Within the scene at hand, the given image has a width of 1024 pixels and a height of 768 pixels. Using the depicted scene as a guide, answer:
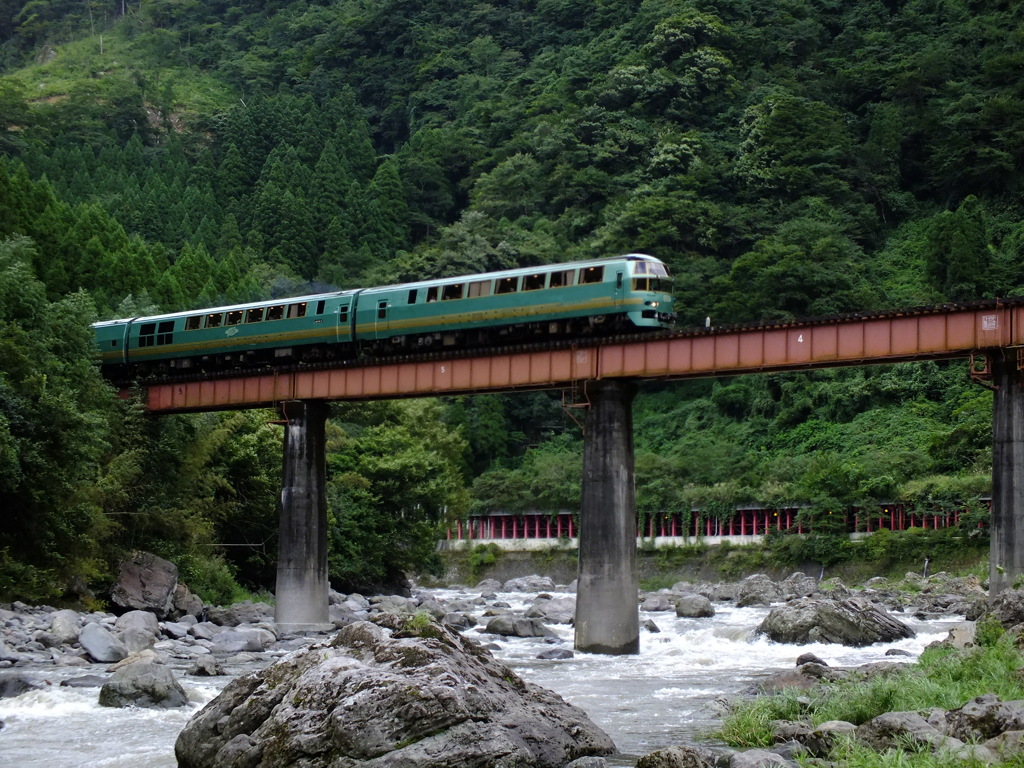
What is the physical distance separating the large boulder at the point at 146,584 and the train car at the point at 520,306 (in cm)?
1062

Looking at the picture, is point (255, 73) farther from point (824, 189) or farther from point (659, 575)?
point (659, 575)

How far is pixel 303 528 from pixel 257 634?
838 centimetres

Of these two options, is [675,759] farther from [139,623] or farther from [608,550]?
[139,623]

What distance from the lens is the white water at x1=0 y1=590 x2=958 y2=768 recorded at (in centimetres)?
2133

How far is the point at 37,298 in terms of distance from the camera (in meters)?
44.2

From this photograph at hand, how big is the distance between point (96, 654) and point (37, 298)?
1684 cm

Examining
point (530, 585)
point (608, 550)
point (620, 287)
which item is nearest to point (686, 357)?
point (620, 287)

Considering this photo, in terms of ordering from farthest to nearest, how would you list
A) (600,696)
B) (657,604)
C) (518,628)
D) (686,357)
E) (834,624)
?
(657,604) < (518,628) < (686,357) < (834,624) < (600,696)

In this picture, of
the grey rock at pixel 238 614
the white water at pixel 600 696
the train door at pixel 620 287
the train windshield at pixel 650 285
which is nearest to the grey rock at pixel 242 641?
the grey rock at pixel 238 614

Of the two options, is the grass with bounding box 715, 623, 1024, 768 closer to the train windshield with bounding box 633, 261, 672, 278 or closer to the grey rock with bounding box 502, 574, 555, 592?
the train windshield with bounding box 633, 261, 672, 278

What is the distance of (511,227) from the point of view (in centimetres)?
11875

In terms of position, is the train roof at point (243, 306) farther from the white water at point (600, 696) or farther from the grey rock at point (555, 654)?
the grey rock at point (555, 654)

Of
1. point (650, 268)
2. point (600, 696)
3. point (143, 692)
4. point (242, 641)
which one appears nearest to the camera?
point (143, 692)

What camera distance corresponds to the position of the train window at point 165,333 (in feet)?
175
